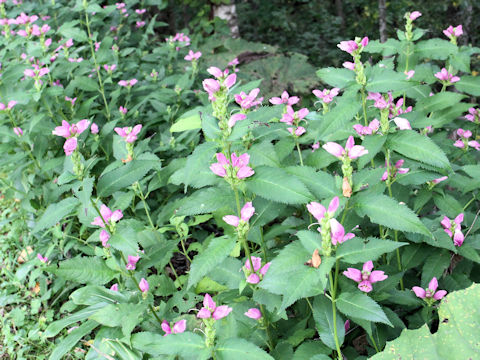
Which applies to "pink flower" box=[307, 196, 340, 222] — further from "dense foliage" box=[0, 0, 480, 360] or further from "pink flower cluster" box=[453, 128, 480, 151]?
"pink flower cluster" box=[453, 128, 480, 151]

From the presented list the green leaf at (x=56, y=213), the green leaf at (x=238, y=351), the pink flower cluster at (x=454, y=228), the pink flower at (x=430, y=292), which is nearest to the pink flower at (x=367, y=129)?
the pink flower cluster at (x=454, y=228)

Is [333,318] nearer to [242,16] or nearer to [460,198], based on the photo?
[460,198]

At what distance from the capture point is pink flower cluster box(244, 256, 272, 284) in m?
1.72

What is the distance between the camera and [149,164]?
2.01 metres

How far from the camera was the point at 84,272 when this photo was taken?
6.70ft

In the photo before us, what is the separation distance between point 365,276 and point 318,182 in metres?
0.40

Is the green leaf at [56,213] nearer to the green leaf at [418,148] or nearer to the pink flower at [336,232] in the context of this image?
the pink flower at [336,232]

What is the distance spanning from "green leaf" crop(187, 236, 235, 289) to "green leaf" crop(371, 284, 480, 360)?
1.87 ft

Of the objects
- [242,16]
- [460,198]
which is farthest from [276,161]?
[242,16]

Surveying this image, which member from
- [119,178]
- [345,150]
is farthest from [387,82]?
[119,178]

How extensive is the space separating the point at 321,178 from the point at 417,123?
63 cm

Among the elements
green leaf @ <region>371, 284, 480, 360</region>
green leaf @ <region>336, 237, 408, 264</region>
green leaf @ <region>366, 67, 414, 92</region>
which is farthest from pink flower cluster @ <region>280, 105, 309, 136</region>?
green leaf @ <region>371, 284, 480, 360</region>

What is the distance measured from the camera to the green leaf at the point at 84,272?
2.02 m

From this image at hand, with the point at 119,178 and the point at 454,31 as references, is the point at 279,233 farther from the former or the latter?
the point at 454,31
